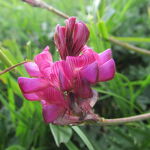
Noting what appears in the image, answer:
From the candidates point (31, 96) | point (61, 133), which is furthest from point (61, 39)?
point (61, 133)

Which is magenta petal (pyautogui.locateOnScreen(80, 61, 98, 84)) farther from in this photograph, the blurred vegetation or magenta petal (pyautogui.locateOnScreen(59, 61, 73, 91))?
the blurred vegetation

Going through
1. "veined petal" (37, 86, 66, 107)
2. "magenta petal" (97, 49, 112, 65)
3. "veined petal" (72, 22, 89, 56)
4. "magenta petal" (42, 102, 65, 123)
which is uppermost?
"veined petal" (72, 22, 89, 56)

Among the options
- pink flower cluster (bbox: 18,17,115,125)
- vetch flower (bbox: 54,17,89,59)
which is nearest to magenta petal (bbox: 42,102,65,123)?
pink flower cluster (bbox: 18,17,115,125)

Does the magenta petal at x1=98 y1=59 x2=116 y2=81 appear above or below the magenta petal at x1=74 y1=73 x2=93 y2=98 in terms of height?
above

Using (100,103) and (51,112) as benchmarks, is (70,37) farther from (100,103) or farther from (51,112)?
(100,103)

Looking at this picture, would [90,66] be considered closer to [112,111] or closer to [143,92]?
[112,111]

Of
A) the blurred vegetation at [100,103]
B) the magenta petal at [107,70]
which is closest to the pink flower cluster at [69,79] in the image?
the magenta petal at [107,70]

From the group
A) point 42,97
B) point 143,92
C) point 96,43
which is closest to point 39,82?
point 42,97

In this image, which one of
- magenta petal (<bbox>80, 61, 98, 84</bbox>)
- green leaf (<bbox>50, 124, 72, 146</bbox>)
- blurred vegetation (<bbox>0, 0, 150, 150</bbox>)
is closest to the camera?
magenta petal (<bbox>80, 61, 98, 84</bbox>)

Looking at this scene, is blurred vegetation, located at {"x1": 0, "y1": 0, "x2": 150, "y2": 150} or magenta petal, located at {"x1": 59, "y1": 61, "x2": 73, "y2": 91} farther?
blurred vegetation, located at {"x1": 0, "y1": 0, "x2": 150, "y2": 150}
